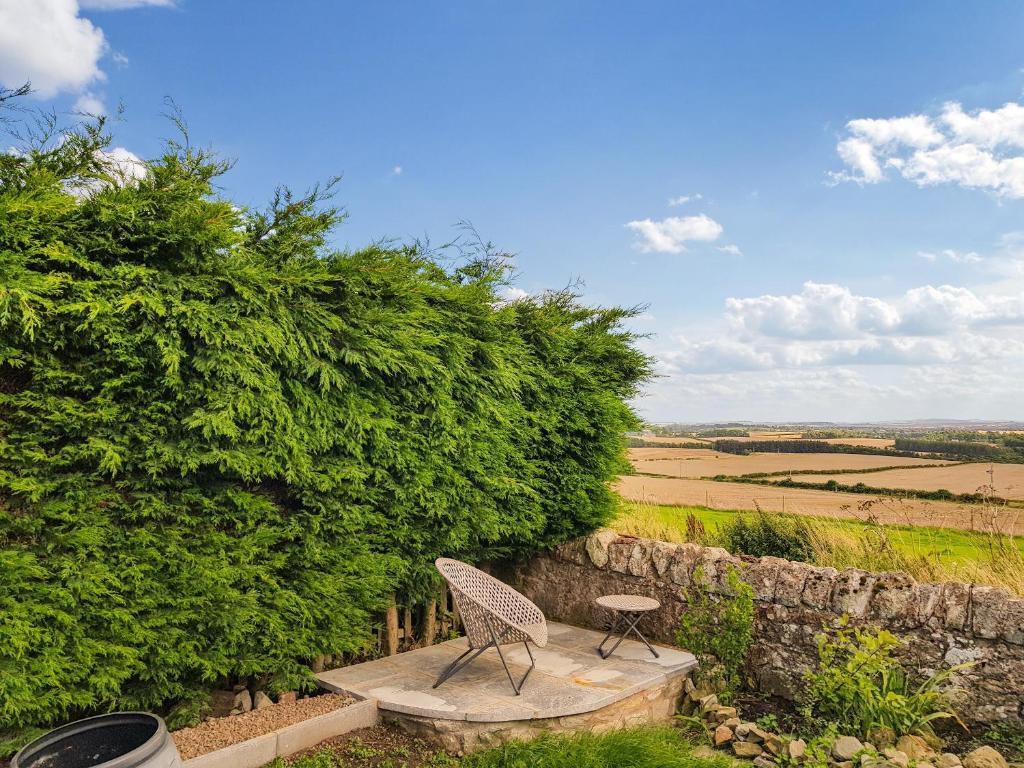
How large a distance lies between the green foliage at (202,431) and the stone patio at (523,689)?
1.73 ft

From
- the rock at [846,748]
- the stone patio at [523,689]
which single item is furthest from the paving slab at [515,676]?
the rock at [846,748]

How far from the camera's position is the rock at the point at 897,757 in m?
4.12

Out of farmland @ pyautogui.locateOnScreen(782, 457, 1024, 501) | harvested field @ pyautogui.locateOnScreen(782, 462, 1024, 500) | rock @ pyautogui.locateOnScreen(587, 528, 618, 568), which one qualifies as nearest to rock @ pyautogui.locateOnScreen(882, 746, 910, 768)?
rock @ pyautogui.locateOnScreen(587, 528, 618, 568)

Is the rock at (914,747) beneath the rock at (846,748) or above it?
beneath

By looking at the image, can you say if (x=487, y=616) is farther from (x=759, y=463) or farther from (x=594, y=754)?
(x=759, y=463)

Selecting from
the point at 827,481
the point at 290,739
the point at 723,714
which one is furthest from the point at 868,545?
the point at 827,481

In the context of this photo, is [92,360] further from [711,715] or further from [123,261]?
[711,715]

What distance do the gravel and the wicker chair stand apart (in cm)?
92

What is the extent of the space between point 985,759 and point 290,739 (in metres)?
4.88

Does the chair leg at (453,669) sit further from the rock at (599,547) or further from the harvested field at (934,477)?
the harvested field at (934,477)

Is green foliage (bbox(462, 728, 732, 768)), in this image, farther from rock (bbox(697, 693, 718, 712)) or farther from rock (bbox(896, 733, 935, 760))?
rock (bbox(896, 733, 935, 760))

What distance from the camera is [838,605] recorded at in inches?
220

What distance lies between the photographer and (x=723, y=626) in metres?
6.05

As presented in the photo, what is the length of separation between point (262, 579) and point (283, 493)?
663 millimetres
